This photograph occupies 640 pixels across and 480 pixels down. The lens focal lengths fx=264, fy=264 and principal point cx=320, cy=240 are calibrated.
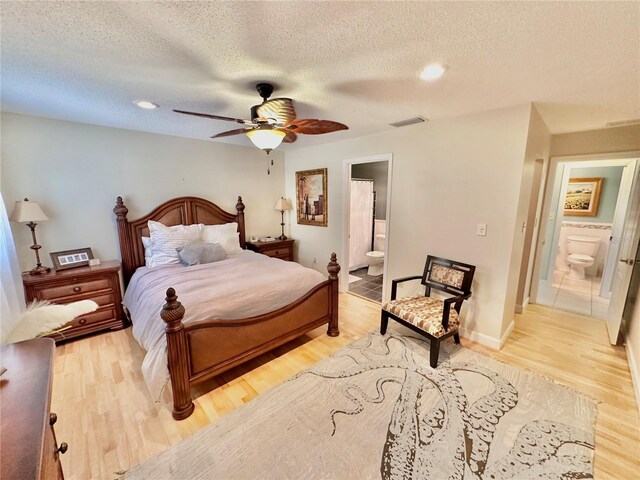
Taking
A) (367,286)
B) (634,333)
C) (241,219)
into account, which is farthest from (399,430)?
(241,219)

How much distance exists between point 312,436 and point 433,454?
2.44ft

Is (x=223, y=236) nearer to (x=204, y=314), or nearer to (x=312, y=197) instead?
(x=312, y=197)

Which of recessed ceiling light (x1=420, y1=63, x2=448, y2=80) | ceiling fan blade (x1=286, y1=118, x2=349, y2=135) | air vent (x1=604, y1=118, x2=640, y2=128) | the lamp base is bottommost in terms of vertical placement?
the lamp base

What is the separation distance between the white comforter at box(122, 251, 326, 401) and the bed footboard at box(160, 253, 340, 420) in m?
0.08

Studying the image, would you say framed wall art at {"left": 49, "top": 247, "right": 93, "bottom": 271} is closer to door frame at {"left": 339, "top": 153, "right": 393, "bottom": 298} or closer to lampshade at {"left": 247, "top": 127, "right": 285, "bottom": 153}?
lampshade at {"left": 247, "top": 127, "right": 285, "bottom": 153}

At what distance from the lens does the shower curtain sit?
5016mm

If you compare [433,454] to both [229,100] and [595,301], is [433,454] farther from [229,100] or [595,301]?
[595,301]

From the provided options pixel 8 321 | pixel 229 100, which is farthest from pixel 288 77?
pixel 8 321

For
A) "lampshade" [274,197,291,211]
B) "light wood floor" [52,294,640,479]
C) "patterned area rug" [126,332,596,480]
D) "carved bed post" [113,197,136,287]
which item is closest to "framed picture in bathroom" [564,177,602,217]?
"light wood floor" [52,294,640,479]

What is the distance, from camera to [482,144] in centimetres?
254

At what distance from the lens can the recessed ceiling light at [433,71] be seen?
5.48 ft

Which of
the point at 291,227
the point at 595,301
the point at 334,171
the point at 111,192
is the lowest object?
the point at 595,301

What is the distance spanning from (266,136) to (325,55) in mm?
691

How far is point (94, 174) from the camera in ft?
10.1
